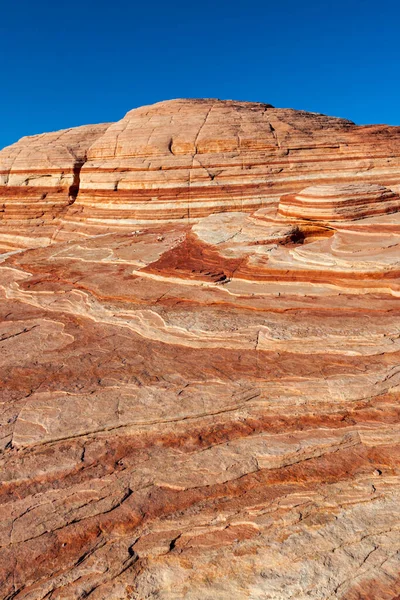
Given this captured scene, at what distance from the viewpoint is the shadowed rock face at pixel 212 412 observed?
4.36 meters

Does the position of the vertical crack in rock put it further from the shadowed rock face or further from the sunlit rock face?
the sunlit rock face

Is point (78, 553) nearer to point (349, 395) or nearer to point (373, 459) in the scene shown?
point (373, 459)

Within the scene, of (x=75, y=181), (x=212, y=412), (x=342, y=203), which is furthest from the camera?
(x=75, y=181)

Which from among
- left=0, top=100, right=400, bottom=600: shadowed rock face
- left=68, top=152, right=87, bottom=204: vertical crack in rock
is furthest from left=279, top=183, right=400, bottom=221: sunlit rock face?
left=68, top=152, right=87, bottom=204: vertical crack in rock

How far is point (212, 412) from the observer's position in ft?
20.5

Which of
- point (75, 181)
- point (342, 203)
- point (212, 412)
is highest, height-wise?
point (75, 181)

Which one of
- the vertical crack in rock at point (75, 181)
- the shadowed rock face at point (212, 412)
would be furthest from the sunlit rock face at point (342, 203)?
the vertical crack in rock at point (75, 181)

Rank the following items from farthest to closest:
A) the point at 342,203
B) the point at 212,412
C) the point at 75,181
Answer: the point at 75,181 → the point at 342,203 → the point at 212,412

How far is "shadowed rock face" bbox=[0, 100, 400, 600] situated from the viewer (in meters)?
4.36

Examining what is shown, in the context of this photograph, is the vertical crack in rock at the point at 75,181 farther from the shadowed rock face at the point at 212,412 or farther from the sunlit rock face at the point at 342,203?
the sunlit rock face at the point at 342,203

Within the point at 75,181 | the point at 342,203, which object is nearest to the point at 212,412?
the point at 342,203

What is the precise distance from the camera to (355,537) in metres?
4.44

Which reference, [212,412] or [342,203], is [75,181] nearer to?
[342,203]

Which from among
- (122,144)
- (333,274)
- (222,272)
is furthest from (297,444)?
(122,144)
